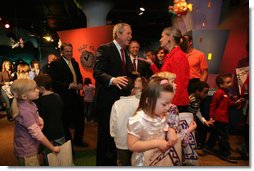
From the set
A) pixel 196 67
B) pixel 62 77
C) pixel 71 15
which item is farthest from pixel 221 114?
pixel 71 15

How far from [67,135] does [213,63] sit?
5.90ft

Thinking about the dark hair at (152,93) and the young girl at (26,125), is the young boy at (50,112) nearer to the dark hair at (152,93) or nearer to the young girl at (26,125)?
the young girl at (26,125)

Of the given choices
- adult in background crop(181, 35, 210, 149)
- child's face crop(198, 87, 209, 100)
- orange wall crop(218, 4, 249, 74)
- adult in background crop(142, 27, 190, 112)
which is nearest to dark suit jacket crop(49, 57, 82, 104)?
adult in background crop(142, 27, 190, 112)

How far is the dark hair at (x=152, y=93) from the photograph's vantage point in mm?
1637

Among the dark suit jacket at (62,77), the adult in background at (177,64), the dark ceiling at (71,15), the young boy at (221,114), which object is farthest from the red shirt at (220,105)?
the dark suit jacket at (62,77)

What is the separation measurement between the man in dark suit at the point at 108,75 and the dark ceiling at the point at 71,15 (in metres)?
0.34

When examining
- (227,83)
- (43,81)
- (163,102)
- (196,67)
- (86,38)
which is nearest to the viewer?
(163,102)

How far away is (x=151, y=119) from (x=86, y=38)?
1.46 metres

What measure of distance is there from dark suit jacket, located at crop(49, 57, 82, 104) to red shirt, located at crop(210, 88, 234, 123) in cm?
154

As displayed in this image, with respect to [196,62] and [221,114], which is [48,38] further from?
[221,114]

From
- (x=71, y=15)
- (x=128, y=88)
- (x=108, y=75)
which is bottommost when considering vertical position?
(x=128, y=88)

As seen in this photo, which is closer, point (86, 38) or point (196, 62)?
point (86, 38)

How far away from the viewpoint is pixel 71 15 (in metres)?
2.65

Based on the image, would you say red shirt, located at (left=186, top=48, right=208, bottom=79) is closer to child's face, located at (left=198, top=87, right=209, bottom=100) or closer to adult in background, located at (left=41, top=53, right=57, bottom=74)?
child's face, located at (left=198, top=87, right=209, bottom=100)
